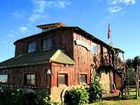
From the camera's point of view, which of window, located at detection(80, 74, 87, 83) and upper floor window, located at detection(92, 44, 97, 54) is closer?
window, located at detection(80, 74, 87, 83)

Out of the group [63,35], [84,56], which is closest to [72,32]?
[63,35]

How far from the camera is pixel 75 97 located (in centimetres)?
1967

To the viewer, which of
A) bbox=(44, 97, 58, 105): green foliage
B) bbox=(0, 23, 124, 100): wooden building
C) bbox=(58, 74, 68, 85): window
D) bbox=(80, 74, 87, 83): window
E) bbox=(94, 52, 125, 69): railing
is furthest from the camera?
bbox=(94, 52, 125, 69): railing

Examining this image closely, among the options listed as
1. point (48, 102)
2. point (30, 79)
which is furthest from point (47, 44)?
point (48, 102)

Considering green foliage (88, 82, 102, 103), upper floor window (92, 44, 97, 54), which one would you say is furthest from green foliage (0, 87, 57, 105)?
upper floor window (92, 44, 97, 54)

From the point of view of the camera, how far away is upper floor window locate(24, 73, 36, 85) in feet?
67.4

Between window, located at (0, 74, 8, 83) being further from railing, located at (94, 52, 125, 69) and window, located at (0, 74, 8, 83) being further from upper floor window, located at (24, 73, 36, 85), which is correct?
railing, located at (94, 52, 125, 69)

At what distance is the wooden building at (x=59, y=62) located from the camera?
19.7 metres

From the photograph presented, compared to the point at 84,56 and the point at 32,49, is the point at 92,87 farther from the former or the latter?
the point at 32,49

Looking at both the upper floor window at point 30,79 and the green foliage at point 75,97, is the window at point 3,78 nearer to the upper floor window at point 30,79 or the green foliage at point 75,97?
the upper floor window at point 30,79

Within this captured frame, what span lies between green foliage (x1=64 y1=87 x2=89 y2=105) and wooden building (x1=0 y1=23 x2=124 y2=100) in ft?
3.15

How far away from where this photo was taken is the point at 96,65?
27.4 m

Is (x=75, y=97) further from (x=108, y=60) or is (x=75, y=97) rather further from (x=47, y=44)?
(x=108, y=60)

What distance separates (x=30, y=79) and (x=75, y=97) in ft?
16.2
